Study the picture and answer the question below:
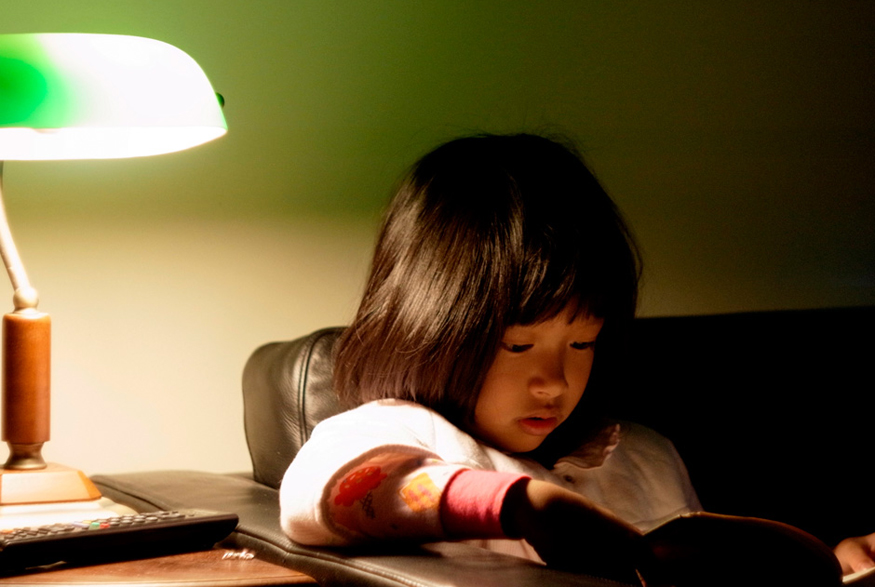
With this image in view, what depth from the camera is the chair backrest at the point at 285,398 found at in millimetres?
1096

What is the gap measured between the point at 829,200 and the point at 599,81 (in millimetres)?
502

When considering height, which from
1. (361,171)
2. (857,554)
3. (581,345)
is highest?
(361,171)

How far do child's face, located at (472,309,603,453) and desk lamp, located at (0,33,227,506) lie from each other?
37cm

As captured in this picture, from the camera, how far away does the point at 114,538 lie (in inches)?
32.0

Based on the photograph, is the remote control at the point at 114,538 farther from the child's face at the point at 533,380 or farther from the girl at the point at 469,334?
the child's face at the point at 533,380

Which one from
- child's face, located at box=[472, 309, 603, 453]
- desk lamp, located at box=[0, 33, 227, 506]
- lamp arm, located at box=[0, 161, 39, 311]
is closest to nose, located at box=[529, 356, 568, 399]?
child's face, located at box=[472, 309, 603, 453]

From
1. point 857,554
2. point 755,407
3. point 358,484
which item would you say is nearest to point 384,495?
point 358,484

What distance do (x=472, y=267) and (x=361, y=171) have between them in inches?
22.5

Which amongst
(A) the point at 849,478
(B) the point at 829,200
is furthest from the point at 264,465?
(B) the point at 829,200

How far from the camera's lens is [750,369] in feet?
4.38

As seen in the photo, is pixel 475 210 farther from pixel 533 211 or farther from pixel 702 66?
pixel 702 66

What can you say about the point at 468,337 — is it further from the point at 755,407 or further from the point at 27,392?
the point at 755,407

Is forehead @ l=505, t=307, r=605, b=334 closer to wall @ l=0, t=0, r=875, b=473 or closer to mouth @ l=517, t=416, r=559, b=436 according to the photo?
mouth @ l=517, t=416, r=559, b=436

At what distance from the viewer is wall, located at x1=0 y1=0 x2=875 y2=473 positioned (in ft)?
4.23
